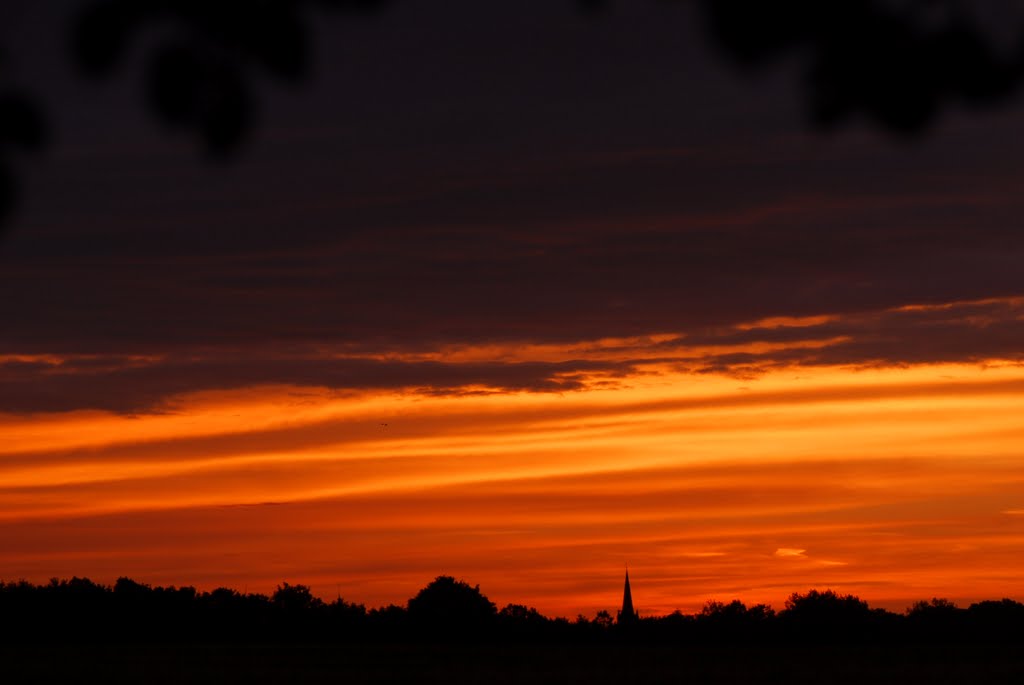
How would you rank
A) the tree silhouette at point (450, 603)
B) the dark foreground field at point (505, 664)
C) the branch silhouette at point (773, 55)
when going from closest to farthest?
1. the branch silhouette at point (773, 55)
2. the dark foreground field at point (505, 664)
3. the tree silhouette at point (450, 603)

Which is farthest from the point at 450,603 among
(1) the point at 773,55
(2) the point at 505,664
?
(1) the point at 773,55

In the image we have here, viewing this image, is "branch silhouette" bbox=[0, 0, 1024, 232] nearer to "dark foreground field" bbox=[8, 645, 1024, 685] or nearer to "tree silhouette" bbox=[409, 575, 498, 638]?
"dark foreground field" bbox=[8, 645, 1024, 685]

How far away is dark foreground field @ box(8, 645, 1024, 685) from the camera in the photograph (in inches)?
2854

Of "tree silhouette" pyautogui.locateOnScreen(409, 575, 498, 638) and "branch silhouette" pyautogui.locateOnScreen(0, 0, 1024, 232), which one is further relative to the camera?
"tree silhouette" pyautogui.locateOnScreen(409, 575, 498, 638)

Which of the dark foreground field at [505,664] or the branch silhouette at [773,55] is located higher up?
the dark foreground field at [505,664]

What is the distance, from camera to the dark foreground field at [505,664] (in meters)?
72.5

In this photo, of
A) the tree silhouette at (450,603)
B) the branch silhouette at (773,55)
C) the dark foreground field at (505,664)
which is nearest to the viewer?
the branch silhouette at (773,55)

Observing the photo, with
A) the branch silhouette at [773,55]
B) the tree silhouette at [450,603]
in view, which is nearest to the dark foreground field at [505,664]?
the tree silhouette at [450,603]

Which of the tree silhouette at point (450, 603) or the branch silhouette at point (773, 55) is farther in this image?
the tree silhouette at point (450, 603)

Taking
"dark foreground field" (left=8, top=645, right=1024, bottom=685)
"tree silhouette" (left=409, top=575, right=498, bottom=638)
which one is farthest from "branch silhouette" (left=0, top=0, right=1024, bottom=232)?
"tree silhouette" (left=409, top=575, right=498, bottom=638)

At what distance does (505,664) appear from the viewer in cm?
8606

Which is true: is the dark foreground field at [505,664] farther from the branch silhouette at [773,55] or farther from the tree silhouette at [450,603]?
the branch silhouette at [773,55]

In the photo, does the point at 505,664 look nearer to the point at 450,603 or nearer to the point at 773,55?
the point at 450,603

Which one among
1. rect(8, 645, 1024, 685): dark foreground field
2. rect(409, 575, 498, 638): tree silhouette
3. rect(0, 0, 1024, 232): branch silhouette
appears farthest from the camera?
rect(409, 575, 498, 638): tree silhouette
